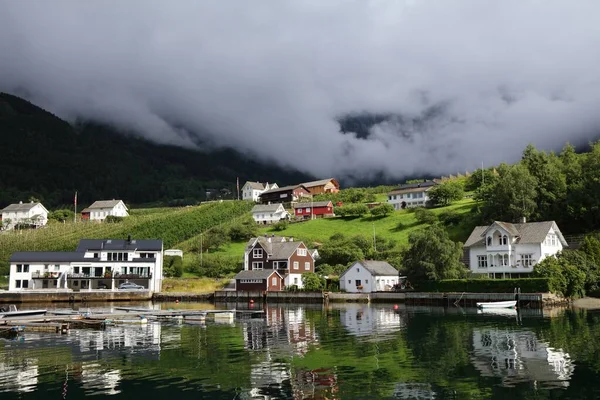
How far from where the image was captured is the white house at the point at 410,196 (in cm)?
15200

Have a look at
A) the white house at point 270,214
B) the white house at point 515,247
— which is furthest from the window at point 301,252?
the white house at point 270,214

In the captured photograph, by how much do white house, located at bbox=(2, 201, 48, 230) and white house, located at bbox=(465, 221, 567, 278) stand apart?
144726 millimetres

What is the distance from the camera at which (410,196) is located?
15488 cm

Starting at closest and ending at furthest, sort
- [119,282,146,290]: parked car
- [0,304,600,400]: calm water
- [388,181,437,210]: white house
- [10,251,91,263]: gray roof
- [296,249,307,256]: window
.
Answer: [0,304,600,400]: calm water
[119,282,146,290]: parked car
[10,251,91,263]: gray roof
[296,249,307,256]: window
[388,181,437,210]: white house

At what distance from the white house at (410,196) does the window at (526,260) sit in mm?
70621

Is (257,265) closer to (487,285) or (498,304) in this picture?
(487,285)

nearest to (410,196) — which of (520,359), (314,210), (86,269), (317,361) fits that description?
(314,210)

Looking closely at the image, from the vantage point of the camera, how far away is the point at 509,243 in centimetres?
7762

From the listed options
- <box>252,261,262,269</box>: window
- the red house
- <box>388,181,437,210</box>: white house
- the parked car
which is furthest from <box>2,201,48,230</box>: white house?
→ <box>388,181,437,210</box>: white house

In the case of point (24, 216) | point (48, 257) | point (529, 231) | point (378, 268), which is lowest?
point (378, 268)

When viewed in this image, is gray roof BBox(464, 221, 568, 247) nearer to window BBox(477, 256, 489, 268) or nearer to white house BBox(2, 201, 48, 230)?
window BBox(477, 256, 489, 268)

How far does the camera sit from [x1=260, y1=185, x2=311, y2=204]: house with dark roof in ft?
586

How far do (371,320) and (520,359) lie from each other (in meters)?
23.8

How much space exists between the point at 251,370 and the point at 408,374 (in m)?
8.36
